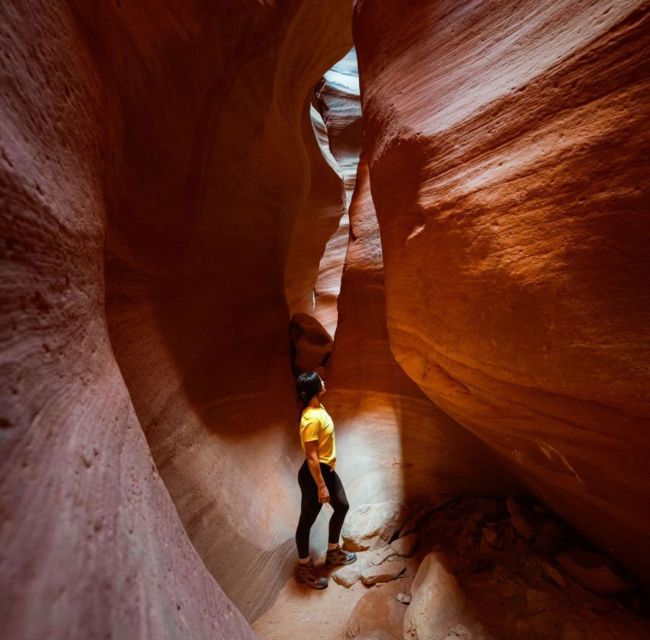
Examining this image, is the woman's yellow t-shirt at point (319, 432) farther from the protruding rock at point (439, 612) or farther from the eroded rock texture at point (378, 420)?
the protruding rock at point (439, 612)

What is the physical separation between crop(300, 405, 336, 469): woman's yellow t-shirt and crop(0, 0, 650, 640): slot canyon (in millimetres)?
799

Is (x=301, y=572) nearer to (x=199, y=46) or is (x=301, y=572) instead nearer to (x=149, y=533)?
(x=149, y=533)

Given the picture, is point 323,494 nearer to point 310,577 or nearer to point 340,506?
point 340,506

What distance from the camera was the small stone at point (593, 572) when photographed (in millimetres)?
2326

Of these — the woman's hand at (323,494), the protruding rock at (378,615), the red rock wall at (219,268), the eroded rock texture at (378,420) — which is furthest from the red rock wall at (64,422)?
the eroded rock texture at (378,420)

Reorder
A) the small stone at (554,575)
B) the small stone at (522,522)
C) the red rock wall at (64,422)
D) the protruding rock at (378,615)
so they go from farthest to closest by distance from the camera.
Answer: the small stone at (522,522)
the protruding rock at (378,615)
the small stone at (554,575)
the red rock wall at (64,422)

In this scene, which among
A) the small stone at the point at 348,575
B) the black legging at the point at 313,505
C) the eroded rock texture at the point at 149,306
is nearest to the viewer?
the eroded rock texture at the point at 149,306

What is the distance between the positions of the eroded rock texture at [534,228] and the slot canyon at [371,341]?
12 millimetres

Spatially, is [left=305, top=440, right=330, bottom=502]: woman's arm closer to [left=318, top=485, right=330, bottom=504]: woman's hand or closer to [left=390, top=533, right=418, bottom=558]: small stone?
[left=318, top=485, right=330, bottom=504]: woman's hand

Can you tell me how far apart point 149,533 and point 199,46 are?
11.1ft

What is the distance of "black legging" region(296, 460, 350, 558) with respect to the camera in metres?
3.43

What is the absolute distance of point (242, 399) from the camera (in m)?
4.00

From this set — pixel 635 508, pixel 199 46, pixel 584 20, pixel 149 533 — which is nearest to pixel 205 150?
pixel 199 46

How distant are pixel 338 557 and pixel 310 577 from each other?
1.05ft
